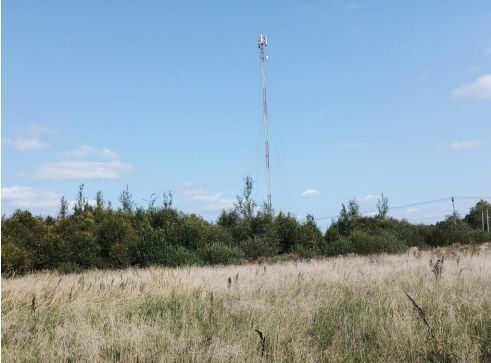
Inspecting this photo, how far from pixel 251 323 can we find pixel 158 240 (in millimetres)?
14200

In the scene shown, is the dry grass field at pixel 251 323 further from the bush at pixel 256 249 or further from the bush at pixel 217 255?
the bush at pixel 256 249

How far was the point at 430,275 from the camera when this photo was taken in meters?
10.4

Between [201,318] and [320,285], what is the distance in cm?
405

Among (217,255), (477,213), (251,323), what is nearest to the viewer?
(251,323)

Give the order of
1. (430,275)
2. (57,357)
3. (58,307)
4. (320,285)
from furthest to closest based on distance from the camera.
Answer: (430,275), (320,285), (58,307), (57,357)

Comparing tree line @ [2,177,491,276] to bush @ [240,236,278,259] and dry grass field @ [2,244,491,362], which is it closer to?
bush @ [240,236,278,259]

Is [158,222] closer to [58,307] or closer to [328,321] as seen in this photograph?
[58,307]

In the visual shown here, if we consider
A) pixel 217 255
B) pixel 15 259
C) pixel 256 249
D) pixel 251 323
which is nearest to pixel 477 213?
pixel 256 249

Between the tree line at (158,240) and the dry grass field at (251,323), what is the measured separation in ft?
28.7

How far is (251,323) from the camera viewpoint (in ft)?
19.5

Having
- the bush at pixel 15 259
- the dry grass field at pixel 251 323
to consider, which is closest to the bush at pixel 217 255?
the bush at pixel 15 259

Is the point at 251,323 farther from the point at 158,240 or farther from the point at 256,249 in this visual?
the point at 256,249

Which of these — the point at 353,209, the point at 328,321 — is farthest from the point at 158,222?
the point at 328,321

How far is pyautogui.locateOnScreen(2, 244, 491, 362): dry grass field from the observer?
4.60 metres
